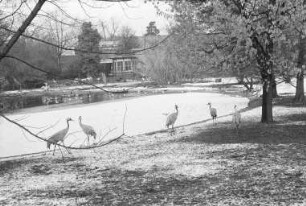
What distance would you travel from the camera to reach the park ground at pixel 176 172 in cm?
817

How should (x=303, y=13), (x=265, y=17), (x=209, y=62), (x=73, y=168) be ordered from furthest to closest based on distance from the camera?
(x=209, y=62) < (x=265, y=17) < (x=303, y=13) < (x=73, y=168)

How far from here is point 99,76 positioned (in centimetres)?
8081

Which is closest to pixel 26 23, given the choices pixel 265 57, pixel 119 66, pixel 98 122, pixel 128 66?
pixel 265 57

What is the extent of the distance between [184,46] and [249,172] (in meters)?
8.39

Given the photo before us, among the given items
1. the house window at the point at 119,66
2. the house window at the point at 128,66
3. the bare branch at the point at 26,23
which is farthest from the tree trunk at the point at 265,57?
the house window at the point at 119,66

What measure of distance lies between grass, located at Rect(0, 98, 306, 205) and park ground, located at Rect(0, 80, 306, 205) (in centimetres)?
2

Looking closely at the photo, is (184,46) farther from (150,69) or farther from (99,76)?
(99,76)

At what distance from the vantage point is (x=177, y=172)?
1028 cm

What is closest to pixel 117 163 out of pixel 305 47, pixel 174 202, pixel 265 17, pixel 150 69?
pixel 174 202

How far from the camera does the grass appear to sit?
8172mm

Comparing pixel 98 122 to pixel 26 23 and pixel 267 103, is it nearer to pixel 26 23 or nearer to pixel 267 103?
pixel 267 103

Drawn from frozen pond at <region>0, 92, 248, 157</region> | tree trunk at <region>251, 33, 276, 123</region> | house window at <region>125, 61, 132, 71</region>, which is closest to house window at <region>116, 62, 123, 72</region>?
house window at <region>125, 61, 132, 71</region>

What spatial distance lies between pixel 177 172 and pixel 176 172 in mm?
25

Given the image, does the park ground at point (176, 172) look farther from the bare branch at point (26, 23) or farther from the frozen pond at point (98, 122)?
the bare branch at point (26, 23)
